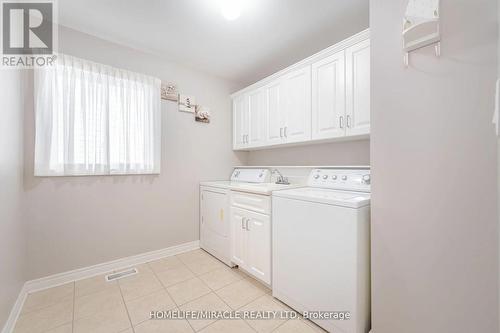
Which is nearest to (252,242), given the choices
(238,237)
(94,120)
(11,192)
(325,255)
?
(238,237)

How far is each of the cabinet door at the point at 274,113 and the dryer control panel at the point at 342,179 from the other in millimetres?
600

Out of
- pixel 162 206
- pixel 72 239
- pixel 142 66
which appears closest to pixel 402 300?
pixel 162 206

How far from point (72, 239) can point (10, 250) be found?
0.56 m

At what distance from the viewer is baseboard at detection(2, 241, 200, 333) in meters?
1.46

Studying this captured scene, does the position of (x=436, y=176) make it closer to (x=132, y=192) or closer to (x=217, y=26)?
(x=217, y=26)

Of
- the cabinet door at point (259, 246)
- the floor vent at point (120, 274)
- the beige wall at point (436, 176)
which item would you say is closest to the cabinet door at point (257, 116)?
the cabinet door at point (259, 246)

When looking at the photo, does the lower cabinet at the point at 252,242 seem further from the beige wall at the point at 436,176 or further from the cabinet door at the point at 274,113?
the cabinet door at the point at 274,113

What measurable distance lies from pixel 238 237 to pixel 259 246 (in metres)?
0.32

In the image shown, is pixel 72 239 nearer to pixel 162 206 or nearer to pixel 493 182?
pixel 162 206

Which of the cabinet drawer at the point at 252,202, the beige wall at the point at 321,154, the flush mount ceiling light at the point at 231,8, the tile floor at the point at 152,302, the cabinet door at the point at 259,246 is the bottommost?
the tile floor at the point at 152,302

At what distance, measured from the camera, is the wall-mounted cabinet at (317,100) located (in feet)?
5.42

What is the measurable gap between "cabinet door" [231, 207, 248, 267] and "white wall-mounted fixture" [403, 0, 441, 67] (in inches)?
68.7

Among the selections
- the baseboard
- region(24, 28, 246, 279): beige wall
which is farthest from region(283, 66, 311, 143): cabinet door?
the baseboard

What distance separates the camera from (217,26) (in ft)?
6.26
